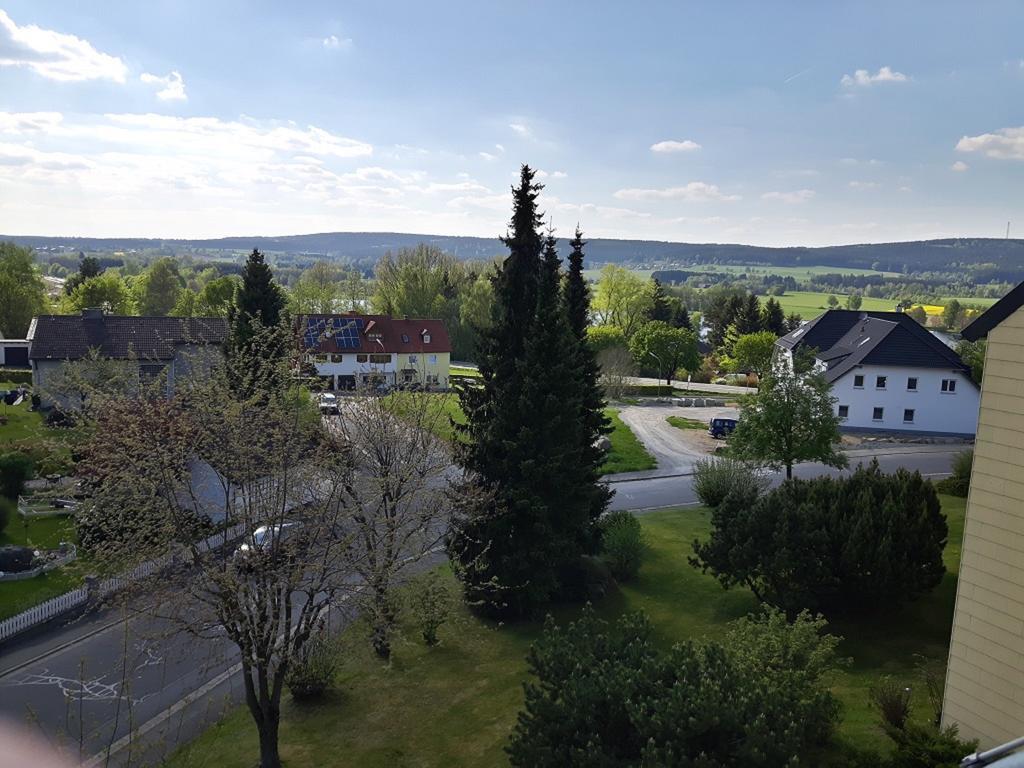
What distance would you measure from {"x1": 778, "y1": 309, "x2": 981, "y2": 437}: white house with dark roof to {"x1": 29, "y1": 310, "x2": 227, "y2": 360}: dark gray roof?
35.4 m

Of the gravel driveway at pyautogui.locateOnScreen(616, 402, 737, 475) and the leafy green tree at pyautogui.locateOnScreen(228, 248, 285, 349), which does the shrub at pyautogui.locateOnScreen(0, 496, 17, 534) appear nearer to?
the leafy green tree at pyautogui.locateOnScreen(228, 248, 285, 349)

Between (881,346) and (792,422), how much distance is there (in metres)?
21.7

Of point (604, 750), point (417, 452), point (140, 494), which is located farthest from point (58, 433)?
point (604, 750)

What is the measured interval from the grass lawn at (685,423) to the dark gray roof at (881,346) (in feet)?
26.8

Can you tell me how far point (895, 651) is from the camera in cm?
1561

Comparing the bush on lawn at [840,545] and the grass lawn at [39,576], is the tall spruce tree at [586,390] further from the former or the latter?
the grass lawn at [39,576]

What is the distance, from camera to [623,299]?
276ft

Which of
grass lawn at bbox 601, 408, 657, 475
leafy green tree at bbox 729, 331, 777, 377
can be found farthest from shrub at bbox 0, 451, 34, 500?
leafy green tree at bbox 729, 331, 777, 377

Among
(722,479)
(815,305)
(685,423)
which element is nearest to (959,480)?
(722,479)

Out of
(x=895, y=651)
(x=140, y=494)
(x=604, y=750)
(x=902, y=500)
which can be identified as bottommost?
(x=895, y=651)

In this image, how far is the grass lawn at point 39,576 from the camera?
1881 cm

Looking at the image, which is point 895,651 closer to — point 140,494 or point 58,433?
point 140,494

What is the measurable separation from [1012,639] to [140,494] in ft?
41.8

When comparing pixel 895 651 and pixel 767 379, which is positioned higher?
pixel 767 379
